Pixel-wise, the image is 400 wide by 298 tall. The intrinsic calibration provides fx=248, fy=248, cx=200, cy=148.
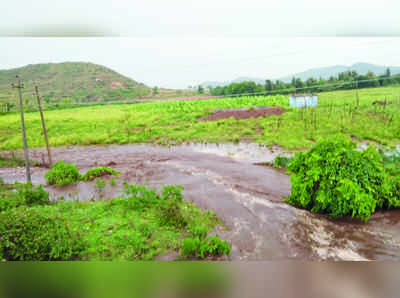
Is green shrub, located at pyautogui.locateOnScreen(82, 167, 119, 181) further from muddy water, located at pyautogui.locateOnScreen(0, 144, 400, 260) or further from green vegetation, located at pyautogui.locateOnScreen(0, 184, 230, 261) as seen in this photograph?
green vegetation, located at pyautogui.locateOnScreen(0, 184, 230, 261)

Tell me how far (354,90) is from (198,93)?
148 centimetres

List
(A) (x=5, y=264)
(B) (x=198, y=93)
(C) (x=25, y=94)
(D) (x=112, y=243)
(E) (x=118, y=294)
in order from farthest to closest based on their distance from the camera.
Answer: (D) (x=112, y=243) → (B) (x=198, y=93) → (C) (x=25, y=94) → (A) (x=5, y=264) → (E) (x=118, y=294)

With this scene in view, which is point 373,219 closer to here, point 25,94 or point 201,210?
point 201,210

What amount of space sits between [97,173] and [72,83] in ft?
7.83

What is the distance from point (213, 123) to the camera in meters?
2.81

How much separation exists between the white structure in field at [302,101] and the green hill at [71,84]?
1444 millimetres

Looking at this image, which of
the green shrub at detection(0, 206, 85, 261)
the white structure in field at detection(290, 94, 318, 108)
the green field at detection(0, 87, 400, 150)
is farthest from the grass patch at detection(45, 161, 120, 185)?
the white structure in field at detection(290, 94, 318, 108)

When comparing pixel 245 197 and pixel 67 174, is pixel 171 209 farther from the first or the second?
pixel 67 174

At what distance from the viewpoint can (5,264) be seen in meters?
1.33

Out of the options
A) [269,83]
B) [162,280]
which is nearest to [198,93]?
[269,83]

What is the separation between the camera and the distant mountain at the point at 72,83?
6.40 feet

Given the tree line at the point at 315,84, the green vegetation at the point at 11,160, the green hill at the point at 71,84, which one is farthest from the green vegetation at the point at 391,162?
the green vegetation at the point at 11,160

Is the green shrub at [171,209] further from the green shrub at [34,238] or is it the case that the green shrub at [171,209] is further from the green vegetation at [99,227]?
the green shrub at [34,238]

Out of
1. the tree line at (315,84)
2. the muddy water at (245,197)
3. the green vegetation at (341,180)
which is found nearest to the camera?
the tree line at (315,84)
